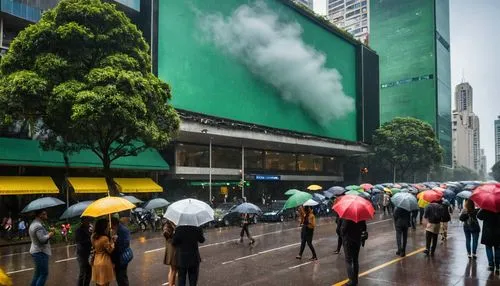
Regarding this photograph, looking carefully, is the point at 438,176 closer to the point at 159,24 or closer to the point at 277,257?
the point at 159,24

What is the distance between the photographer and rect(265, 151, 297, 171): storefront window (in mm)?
45531

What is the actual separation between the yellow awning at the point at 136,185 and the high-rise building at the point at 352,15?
118 m

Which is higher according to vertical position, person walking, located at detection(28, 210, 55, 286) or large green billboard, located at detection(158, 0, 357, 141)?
large green billboard, located at detection(158, 0, 357, 141)

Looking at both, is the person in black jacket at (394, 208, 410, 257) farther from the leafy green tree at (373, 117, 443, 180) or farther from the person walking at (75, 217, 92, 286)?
the leafy green tree at (373, 117, 443, 180)

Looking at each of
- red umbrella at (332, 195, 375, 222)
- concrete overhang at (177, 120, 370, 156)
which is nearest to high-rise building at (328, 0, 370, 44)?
concrete overhang at (177, 120, 370, 156)

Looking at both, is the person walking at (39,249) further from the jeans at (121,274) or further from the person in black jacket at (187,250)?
the person in black jacket at (187,250)

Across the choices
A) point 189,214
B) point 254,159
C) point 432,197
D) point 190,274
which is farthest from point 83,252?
point 254,159

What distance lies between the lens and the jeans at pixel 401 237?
41.3 feet

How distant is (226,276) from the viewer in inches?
422

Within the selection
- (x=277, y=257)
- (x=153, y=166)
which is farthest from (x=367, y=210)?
(x=153, y=166)

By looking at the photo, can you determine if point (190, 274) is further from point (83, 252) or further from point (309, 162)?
point (309, 162)

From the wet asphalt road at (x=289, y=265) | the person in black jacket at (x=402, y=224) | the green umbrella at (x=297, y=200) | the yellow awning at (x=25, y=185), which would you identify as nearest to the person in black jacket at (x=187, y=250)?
the wet asphalt road at (x=289, y=265)

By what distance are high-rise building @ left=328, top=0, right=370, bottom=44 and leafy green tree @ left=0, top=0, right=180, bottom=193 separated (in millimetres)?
123563

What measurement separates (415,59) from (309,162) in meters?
70.1
